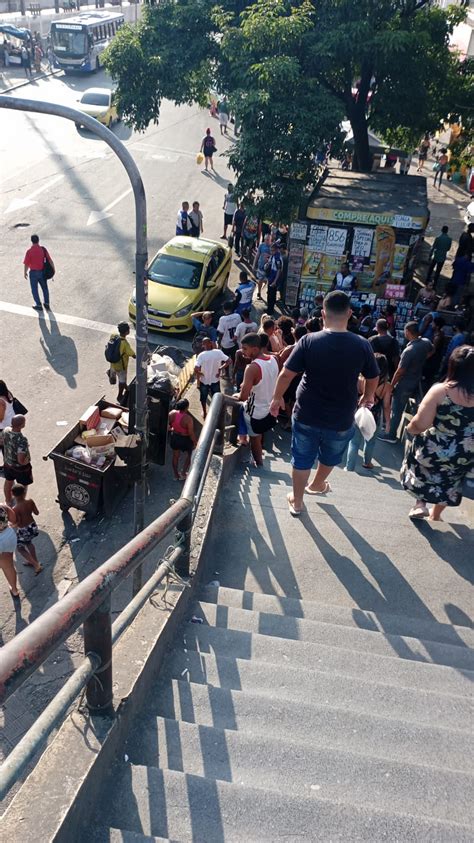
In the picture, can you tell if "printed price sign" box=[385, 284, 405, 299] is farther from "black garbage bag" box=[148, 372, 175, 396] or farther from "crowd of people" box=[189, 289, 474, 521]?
"crowd of people" box=[189, 289, 474, 521]

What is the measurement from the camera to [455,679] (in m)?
3.92

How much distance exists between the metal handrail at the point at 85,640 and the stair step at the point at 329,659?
23.4 inches

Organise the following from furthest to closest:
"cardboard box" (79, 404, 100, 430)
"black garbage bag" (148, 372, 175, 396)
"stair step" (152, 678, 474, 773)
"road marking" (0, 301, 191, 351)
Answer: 1. "road marking" (0, 301, 191, 351)
2. "black garbage bag" (148, 372, 175, 396)
3. "cardboard box" (79, 404, 100, 430)
4. "stair step" (152, 678, 474, 773)

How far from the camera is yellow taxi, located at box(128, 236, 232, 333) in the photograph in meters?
13.9

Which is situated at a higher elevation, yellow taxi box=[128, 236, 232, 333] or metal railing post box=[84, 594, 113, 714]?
metal railing post box=[84, 594, 113, 714]

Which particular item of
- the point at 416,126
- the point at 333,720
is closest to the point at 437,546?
the point at 333,720

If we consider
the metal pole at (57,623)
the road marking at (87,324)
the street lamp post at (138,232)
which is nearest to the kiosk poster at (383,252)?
the road marking at (87,324)

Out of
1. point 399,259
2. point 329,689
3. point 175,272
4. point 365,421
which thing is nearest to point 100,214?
point 175,272

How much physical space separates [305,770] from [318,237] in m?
13.0

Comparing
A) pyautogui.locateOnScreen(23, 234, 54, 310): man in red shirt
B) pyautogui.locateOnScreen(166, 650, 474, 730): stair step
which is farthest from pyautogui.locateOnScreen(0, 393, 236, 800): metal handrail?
pyautogui.locateOnScreen(23, 234, 54, 310): man in red shirt

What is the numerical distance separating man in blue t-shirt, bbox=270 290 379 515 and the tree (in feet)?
31.5

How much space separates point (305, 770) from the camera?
9.87 ft

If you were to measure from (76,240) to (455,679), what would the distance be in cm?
1650

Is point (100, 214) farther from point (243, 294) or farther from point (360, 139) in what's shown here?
point (243, 294)
